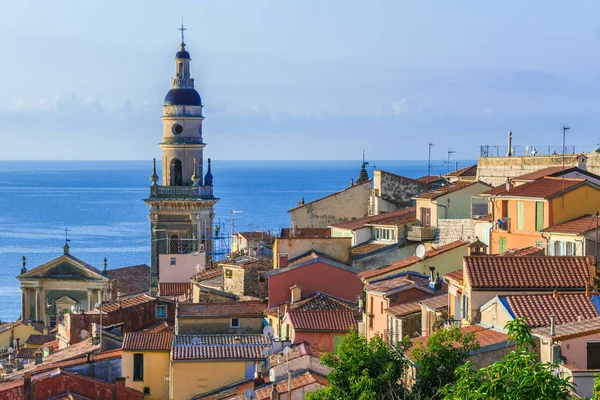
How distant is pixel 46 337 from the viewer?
56094 mm

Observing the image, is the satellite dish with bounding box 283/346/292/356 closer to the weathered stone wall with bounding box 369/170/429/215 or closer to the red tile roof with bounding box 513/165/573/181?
the red tile roof with bounding box 513/165/573/181

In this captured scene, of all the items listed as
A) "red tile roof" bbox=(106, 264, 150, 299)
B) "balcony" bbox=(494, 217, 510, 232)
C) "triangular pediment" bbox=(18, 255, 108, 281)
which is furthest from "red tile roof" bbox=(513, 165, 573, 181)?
"triangular pediment" bbox=(18, 255, 108, 281)

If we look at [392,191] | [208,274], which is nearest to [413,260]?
[208,274]

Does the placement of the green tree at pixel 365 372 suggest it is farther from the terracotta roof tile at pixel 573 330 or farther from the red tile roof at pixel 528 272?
the terracotta roof tile at pixel 573 330

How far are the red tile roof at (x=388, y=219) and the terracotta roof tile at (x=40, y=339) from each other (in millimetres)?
11587

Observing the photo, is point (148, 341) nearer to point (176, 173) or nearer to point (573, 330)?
point (573, 330)

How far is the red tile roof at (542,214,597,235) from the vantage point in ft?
111

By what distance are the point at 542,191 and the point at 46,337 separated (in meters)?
25.1

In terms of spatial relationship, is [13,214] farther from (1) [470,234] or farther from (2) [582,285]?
(2) [582,285]

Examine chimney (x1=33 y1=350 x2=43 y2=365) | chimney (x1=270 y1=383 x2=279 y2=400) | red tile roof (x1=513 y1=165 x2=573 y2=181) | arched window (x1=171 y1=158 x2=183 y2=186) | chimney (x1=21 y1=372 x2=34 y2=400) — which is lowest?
chimney (x1=33 y1=350 x2=43 y2=365)

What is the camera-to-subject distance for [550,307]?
2748 cm

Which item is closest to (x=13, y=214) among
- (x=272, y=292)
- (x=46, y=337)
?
(x=46, y=337)

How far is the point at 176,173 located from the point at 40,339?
17.5 m

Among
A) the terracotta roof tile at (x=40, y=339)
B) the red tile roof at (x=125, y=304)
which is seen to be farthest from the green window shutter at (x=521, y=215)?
the terracotta roof tile at (x=40, y=339)
